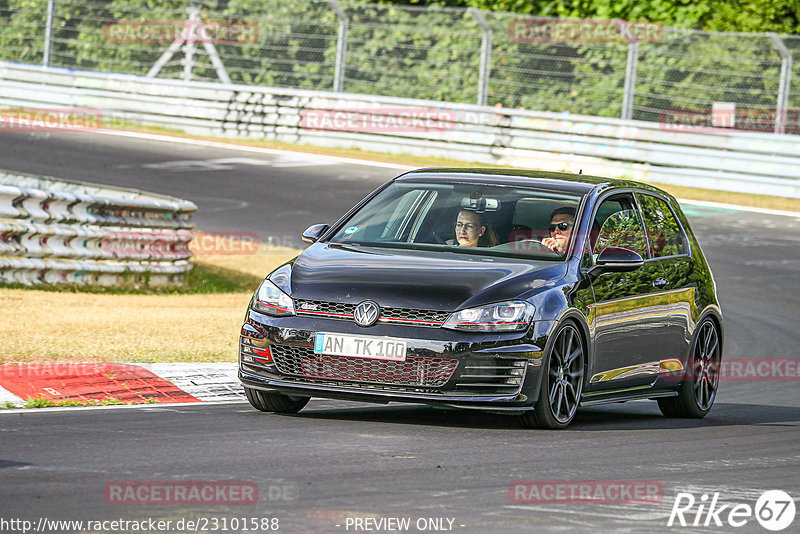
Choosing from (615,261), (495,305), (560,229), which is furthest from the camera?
(560,229)

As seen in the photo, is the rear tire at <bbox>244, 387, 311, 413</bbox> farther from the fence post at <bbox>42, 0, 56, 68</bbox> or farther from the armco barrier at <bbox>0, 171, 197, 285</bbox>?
the fence post at <bbox>42, 0, 56, 68</bbox>

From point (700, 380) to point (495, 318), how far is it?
103 inches

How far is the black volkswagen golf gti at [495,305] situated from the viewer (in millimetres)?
8148

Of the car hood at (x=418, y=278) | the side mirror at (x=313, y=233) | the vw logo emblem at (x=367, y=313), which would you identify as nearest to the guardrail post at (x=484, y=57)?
the side mirror at (x=313, y=233)

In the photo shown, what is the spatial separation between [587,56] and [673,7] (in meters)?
→ 5.57

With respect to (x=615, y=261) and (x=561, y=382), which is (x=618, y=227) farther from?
(x=561, y=382)

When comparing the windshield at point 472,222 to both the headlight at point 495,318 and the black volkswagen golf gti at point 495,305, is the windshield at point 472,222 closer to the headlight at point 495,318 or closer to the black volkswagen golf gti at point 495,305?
the black volkswagen golf gti at point 495,305

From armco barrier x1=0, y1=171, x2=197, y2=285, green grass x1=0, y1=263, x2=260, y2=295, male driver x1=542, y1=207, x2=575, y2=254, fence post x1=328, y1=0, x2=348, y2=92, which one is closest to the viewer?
male driver x1=542, y1=207, x2=575, y2=254

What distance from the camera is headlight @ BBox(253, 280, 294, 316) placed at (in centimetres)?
841

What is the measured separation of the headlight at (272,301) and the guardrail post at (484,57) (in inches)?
696

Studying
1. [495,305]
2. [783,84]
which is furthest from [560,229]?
[783,84]

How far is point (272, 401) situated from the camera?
8.85 meters

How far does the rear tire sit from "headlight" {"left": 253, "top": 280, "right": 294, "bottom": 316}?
0.56m

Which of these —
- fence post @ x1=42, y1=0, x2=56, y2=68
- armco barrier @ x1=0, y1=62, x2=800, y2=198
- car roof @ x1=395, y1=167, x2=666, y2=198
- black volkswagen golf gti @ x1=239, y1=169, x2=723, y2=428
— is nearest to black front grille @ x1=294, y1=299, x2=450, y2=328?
black volkswagen golf gti @ x1=239, y1=169, x2=723, y2=428
